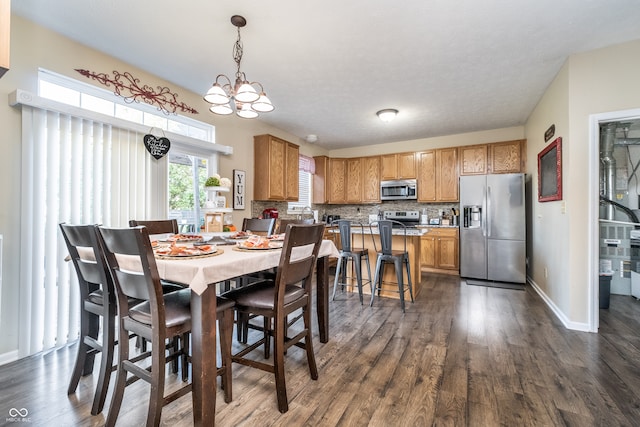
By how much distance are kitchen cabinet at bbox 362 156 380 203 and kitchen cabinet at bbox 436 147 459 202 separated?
116 centimetres

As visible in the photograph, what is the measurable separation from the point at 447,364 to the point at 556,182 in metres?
2.35

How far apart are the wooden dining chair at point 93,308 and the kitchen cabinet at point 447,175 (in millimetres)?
5099

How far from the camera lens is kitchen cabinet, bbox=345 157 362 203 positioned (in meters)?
6.09

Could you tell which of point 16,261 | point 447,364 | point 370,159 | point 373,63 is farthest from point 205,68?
point 370,159

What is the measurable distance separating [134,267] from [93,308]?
2.07ft

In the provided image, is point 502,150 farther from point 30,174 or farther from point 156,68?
point 30,174

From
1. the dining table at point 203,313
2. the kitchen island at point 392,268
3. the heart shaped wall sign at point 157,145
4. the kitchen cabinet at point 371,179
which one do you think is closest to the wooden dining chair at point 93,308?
the dining table at point 203,313

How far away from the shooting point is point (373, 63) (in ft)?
9.25

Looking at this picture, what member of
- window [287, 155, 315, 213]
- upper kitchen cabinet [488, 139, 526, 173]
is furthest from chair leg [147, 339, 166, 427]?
upper kitchen cabinet [488, 139, 526, 173]

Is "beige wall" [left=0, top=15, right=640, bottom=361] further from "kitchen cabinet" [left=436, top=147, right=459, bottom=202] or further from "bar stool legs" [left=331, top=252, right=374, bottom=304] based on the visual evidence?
"bar stool legs" [left=331, top=252, right=374, bottom=304]

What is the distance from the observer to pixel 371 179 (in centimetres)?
598

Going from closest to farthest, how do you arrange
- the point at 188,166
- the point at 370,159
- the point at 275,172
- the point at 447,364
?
the point at 447,364 < the point at 188,166 < the point at 275,172 < the point at 370,159

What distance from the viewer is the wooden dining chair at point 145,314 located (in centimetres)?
124

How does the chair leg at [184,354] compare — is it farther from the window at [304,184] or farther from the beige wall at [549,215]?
the window at [304,184]
